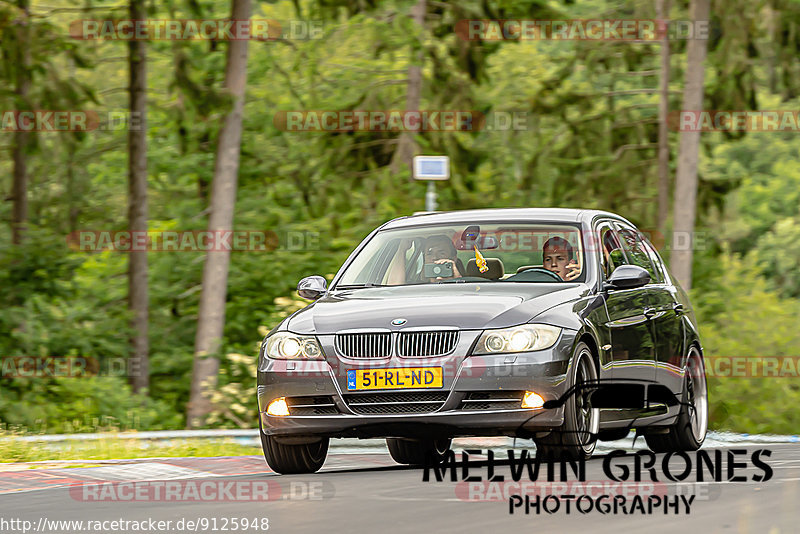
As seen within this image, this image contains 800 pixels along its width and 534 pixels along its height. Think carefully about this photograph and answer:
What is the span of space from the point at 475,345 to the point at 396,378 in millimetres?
541

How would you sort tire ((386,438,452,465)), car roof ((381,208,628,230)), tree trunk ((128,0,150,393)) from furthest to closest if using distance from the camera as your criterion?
1. tree trunk ((128,0,150,393))
2. tire ((386,438,452,465))
3. car roof ((381,208,628,230))

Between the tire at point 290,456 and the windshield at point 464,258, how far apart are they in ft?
4.59

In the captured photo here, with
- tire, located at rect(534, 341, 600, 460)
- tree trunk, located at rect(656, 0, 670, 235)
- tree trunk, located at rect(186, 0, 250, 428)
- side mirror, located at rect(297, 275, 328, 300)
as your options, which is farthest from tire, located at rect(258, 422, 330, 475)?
tree trunk, located at rect(656, 0, 670, 235)

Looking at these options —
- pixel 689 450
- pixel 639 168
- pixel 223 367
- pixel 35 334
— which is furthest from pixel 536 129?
pixel 689 450

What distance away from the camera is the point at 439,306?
30.9 ft

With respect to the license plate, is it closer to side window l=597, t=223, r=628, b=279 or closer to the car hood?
the car hood

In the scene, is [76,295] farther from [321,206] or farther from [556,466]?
[556,466]

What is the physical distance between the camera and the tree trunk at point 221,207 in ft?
89.2

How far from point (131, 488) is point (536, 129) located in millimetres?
25106

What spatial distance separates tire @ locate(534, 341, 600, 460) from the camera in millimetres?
9234

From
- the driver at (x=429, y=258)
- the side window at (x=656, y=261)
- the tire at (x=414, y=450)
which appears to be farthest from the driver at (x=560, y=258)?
the tire at (x=414, y=450)

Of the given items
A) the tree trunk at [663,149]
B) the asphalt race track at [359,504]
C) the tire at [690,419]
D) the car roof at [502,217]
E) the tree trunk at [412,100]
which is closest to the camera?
the asphalt race track at [359,504]

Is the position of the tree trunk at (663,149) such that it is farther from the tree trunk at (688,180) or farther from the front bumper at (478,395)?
the front bumper at (478,395)

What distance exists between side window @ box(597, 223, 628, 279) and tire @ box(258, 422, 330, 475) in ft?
8.09
